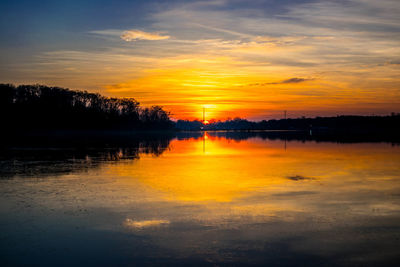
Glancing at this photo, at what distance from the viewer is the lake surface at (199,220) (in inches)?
306

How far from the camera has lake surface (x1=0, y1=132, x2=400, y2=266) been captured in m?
7.77

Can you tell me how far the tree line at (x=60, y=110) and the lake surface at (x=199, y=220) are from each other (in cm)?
8239

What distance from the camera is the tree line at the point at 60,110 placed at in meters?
93.0

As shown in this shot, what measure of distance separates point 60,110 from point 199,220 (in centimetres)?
10430

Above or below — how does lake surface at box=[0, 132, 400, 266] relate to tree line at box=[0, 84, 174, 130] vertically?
below

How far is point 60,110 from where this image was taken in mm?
106625

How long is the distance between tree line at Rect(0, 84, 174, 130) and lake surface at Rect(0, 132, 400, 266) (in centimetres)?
8239

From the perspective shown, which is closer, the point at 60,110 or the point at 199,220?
the point at 199,220

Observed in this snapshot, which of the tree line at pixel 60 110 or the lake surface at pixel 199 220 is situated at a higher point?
the tree line at pixel 60 110

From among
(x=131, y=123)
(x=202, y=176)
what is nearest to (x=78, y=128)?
(x=131, y=123)

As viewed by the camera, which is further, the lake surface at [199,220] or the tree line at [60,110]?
the tree line at [60,110]

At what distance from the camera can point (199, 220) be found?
1040 centimetres

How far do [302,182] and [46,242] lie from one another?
1173cm

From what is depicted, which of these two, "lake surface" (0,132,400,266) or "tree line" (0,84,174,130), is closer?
"lake surface" (0,132,400,266)
